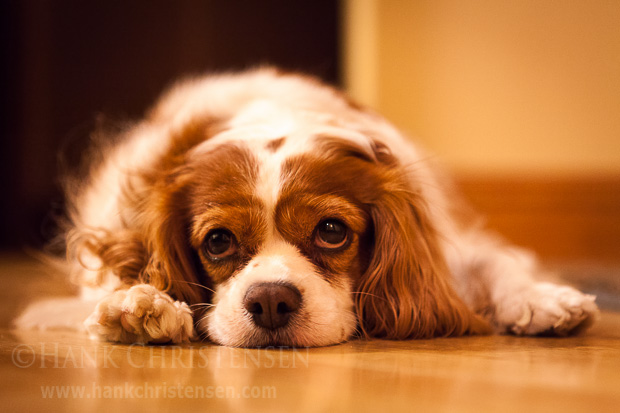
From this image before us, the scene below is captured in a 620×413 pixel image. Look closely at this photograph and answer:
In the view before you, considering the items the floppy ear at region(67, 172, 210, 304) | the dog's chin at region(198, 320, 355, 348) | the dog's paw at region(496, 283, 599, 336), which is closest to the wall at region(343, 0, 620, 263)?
the dog's paw at region(496, 283, 599, 336)

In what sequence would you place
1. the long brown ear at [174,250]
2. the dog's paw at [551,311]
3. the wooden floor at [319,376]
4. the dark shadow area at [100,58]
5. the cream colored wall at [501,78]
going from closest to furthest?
1. the wooden floor at [319,376]
2. the dog's paw at [551,311]
3. the long brown ear at [174,250]
4. the cream colored wall at [501,78]
5. the dark shadow area at [100,58]

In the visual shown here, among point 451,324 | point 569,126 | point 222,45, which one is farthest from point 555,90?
point 451,324

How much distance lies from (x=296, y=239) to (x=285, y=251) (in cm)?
5

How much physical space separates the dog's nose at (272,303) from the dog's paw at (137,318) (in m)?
0.21

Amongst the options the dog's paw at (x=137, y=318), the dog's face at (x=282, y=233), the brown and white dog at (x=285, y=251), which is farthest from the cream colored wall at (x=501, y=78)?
the dog's paw at (x=137, y=318)

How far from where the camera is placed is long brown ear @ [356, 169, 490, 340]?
2.13m

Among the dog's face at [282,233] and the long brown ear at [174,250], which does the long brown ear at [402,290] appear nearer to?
the dog's face at [282,233]

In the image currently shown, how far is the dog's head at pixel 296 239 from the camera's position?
1896 mm

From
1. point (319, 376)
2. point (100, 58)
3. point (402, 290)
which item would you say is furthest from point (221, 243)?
point (100, 58)

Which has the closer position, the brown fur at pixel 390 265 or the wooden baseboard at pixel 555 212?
the brown fur at pixel 390 265

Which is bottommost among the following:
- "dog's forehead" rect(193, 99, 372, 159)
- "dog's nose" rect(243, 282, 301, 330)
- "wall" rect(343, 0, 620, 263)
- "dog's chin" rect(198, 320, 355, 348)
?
"dog's chin" rect(198, 320, 355, 348)

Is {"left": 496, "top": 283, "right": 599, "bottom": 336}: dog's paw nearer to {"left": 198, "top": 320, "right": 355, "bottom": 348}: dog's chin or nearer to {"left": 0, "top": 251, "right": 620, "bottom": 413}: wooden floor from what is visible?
{"left": 0, "top": 251, "right": 620, "bottom": 413}: wooden floor

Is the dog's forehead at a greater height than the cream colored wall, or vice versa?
the cream colored wall

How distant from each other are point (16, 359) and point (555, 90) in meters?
4.90
